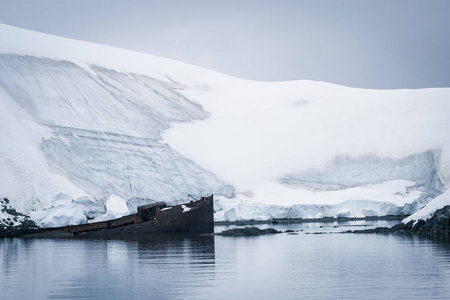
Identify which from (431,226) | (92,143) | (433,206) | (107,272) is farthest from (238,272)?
(92,143)

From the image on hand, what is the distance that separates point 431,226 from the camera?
99.7 feet

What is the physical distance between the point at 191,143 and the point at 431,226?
34539 mm

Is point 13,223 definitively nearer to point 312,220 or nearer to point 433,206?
point 312,220

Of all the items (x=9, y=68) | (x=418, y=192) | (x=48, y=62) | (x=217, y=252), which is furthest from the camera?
(x=48, y=62)

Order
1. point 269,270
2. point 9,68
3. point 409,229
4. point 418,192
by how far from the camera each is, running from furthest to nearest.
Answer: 1. point 9,68
2. point 418,192
3. point 409,229
4. point 269,270

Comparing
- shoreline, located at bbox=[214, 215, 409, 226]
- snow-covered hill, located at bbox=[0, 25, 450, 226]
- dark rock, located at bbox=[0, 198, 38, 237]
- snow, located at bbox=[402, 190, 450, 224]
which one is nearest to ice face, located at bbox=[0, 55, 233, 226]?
snow-covered hill, located at bbox=[0, 25, 450, 226]

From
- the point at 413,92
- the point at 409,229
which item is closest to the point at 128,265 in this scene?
the point at 409,229

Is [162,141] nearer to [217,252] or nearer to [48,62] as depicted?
[48,62]

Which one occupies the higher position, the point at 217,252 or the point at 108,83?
the point at 108,83

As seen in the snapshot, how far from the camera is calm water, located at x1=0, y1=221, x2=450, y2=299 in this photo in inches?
543

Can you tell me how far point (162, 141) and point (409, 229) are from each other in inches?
1214

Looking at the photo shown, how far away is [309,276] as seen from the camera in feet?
52.8

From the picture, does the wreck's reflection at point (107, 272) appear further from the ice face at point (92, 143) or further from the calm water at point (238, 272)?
the ice face at point (92, 143)

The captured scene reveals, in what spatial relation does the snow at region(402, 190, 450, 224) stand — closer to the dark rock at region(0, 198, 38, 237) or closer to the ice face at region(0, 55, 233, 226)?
the ice face at region(0, 55, 233, 226)
